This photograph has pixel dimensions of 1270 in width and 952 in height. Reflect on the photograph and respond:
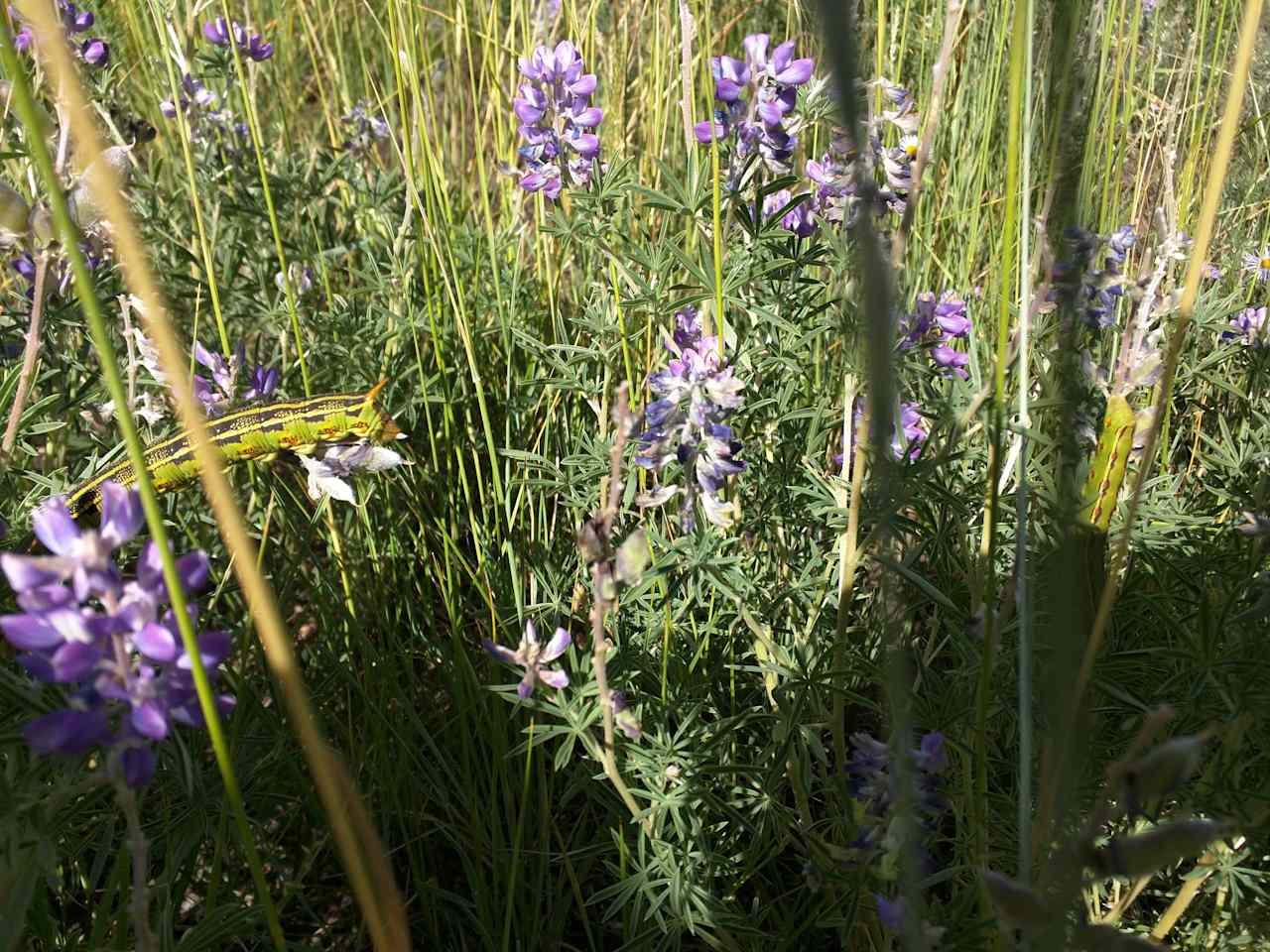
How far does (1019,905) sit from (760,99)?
1.08 m

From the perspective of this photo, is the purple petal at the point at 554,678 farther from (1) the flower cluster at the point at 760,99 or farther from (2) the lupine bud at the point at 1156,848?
(1) the flower cluster at the point at 760,99

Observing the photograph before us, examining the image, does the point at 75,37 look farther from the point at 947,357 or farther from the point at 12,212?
the point at 947,357

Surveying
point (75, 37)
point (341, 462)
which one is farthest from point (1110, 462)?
point (75, 37)

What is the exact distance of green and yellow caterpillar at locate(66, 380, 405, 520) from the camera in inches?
52.6

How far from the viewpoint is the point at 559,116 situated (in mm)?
1536

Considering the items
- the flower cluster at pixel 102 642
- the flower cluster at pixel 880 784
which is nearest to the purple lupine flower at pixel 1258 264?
the flower cluster at pixel 880 784

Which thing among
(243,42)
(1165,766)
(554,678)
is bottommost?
(554,678)

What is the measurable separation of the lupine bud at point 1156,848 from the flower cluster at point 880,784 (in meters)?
0.45

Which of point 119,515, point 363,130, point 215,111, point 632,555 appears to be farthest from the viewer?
point 363,130

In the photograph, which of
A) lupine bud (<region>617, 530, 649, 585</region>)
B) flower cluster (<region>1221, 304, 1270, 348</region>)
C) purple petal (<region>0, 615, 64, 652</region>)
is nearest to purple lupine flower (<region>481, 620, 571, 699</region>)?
lupine bud (<region>617, 530, 649, 585</region>)

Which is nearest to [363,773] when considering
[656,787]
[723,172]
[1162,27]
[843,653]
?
[656,787]

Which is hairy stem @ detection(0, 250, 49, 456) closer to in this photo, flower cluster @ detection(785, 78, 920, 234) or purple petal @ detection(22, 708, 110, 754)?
purple petal @ detection(22, 708, 110, 754)

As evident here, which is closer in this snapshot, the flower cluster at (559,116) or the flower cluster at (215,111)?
the flower cluster at (559,116)

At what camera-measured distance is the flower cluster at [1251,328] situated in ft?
5.76
